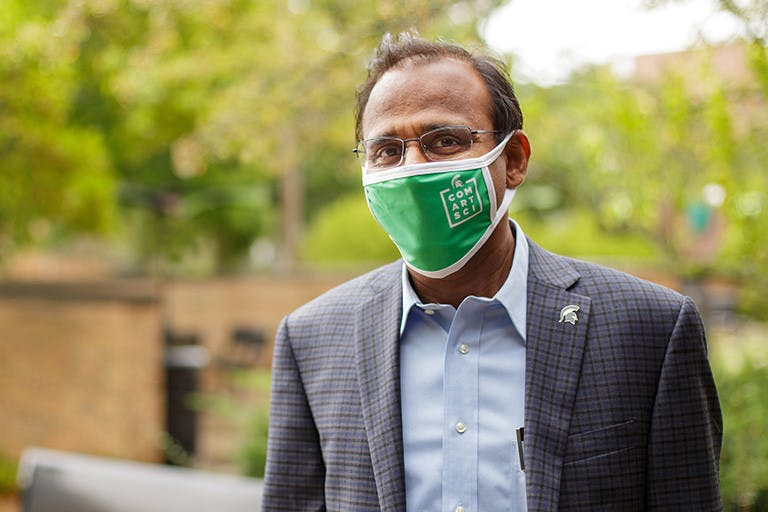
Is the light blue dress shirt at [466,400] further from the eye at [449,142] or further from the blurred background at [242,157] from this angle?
the blurred background at [242,157]

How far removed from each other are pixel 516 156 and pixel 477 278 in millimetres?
301

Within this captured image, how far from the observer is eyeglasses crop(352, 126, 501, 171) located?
6.29ft

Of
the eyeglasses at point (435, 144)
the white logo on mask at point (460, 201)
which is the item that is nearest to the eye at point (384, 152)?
the eyeglasses at point (435, 144)

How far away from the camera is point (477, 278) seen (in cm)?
200

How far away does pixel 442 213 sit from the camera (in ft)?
6.40

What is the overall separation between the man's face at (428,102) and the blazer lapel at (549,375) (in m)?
0.32

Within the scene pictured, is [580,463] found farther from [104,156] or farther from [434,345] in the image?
[104,156]

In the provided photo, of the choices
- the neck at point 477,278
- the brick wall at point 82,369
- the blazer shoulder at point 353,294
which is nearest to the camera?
the neck at point 477,278

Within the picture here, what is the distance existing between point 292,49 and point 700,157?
3607 millimetres

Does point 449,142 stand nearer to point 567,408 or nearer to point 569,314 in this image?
point 569,314

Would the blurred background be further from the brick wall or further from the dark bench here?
the dark bench

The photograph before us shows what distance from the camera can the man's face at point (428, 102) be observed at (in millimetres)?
1903

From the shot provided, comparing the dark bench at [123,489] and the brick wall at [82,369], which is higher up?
the brick wall at [82,369]

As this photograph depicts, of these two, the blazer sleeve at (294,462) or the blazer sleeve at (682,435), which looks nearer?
the blazer sleeve at (682,435)
